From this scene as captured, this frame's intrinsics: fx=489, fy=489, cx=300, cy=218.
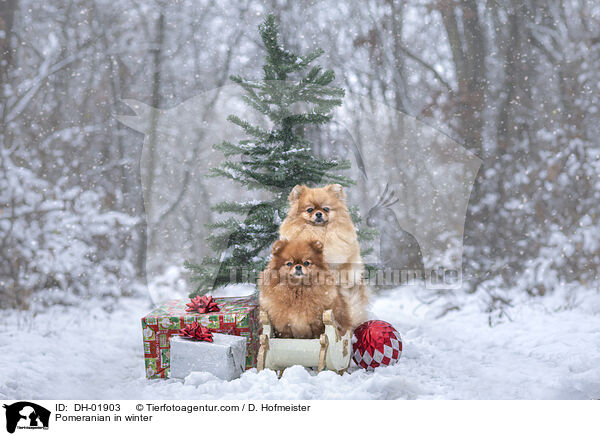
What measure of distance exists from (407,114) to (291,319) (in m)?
2.44

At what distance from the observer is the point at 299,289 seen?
238cm

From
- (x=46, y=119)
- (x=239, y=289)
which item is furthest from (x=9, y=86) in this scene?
(x=239, y=289)

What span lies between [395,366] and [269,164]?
135cm

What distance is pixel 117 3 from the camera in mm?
4082

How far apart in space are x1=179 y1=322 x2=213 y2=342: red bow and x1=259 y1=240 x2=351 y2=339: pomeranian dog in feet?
1.03

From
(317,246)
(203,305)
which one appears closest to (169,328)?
(203,305)

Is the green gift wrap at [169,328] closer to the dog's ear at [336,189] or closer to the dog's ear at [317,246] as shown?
the dog's ear at [317,246]

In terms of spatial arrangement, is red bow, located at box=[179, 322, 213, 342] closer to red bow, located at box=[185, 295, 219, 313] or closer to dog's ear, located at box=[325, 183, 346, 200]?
red bow, located at box=[185, 295, 219, 313]

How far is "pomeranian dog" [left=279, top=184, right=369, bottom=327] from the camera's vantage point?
2557 mm

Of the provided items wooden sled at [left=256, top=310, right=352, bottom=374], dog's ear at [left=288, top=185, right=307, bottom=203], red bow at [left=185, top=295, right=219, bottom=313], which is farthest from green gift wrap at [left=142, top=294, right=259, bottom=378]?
dog's ear at [left=288, top=185, right=307, bottom=203]

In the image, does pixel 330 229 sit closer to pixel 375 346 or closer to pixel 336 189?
pixel 336 189
